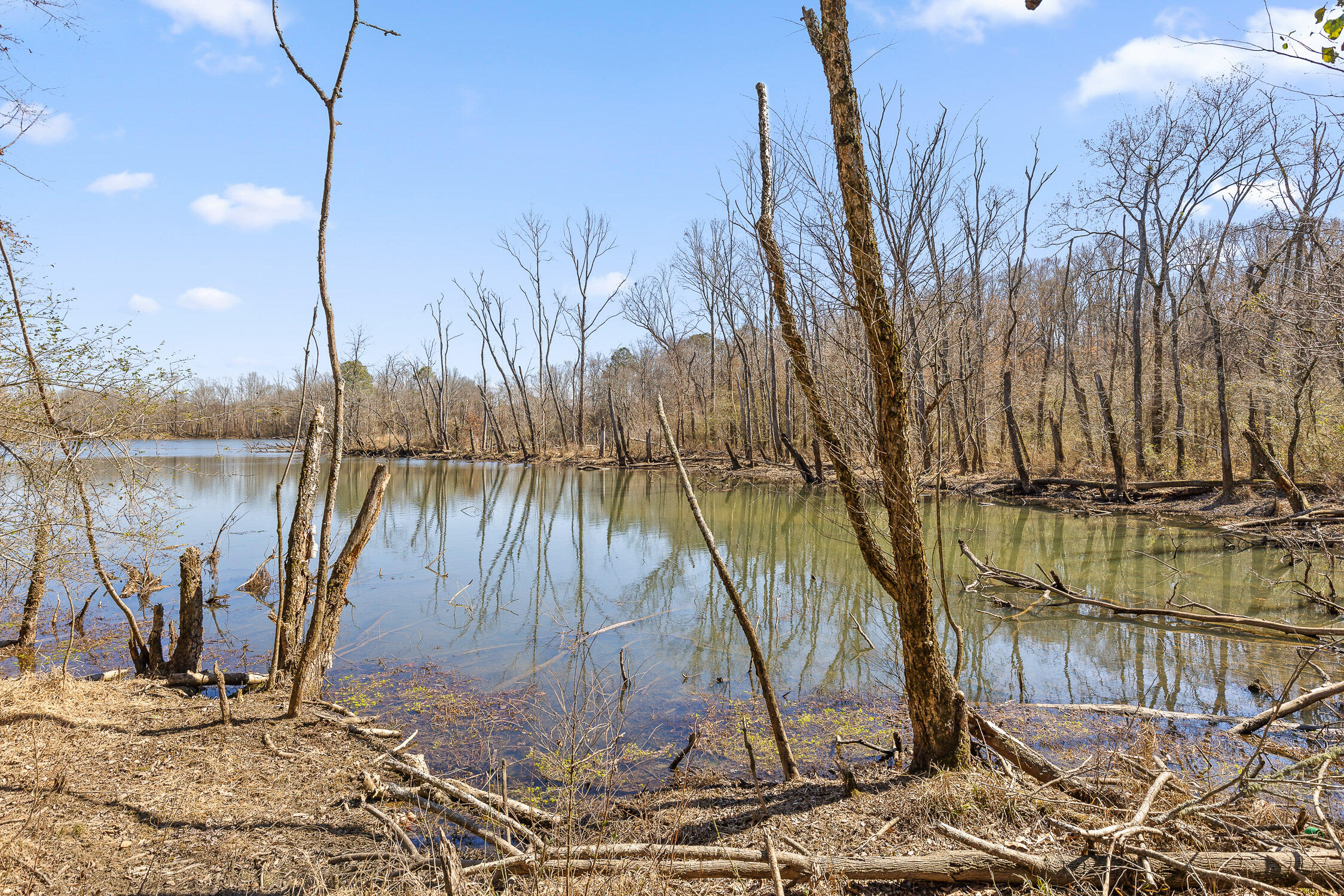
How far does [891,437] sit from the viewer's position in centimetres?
443

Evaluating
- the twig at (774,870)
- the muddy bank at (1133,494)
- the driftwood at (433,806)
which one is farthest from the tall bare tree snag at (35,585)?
the muddy bank at (1133,494)

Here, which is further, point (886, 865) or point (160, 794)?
point (160, 794)

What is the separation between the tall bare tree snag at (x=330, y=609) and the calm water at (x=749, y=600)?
3.91 ft

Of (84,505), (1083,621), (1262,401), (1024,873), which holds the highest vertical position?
(1262,401)

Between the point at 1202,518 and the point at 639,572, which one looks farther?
the point at 1202,518

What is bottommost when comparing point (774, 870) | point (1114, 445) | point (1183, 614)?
point (774, 870)

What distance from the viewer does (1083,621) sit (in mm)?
9781

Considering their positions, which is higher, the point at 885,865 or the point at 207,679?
the point at 885,865

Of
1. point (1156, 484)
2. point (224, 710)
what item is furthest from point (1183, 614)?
point (1156, 484)

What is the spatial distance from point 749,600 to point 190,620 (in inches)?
287

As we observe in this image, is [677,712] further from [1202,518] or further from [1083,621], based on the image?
[1202,518]

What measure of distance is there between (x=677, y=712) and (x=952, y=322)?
5.05 metres

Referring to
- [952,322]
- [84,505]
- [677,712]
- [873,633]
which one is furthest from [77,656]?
[952,322]

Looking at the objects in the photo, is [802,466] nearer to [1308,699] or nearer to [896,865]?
[1308,699]
